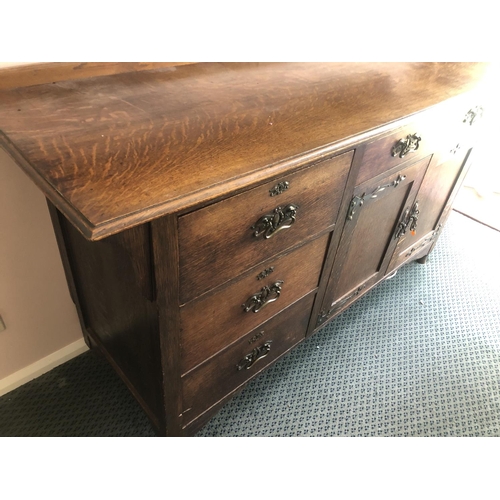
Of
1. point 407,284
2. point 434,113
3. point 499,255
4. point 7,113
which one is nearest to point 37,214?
point 7,113

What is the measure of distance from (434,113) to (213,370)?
0.77 meters

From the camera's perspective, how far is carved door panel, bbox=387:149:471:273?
1200mm

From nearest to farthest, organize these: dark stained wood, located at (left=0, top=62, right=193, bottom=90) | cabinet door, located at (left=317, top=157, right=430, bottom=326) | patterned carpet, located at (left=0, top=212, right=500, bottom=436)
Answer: dark stained wood, located at (left=0, top=62, right=193, bottom=90) → cabinet door, located at (left=317, top=157, right=430, bottom=326) → patterned carpet, located at (left=0, top=212, right=500, bottom=436)

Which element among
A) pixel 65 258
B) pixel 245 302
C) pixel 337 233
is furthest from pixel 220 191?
pixel 65 258

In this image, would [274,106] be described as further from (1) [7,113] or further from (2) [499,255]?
(2) [499,255]

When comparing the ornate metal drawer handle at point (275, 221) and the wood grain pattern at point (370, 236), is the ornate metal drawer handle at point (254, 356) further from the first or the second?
the ornate metal drawer handle at point (275, 221)

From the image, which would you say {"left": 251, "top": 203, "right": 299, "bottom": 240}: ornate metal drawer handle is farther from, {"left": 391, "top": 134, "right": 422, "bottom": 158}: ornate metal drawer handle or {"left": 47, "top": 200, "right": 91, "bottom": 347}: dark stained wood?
{"left": 47, "top": 200, "right": 91, "bottom": 347}: dark stained wood

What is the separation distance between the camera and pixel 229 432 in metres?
1.08

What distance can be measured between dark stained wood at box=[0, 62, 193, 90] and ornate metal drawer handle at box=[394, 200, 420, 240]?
0.82 metres

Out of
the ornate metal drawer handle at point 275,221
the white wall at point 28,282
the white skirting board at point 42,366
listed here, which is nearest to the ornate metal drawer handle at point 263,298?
the ornate metal drawer handle at point 275,221

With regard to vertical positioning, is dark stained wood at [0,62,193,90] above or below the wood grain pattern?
above

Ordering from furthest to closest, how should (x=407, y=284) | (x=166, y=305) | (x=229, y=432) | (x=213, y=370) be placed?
1. (x=407, y=284)
2. (x=229, y=432)
3. (x=213, y=370)
4. (x=166, y=305)

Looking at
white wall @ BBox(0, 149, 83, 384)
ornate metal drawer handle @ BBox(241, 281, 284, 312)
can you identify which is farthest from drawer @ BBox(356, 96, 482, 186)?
white wall @ BBox(0, 149, 83, 384)

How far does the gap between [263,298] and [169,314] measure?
0.25 metres
